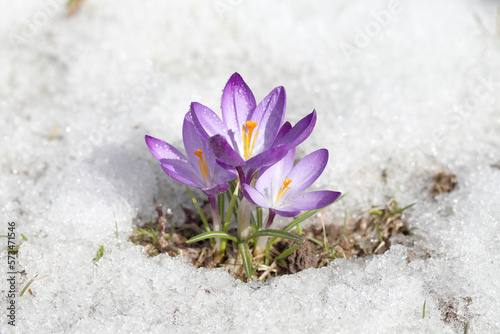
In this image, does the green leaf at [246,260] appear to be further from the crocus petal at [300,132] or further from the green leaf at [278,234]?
the crocus petal at [300,132]

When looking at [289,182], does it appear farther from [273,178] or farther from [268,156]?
[268,156]

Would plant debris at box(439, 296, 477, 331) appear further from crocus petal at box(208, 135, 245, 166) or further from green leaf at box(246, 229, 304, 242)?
crocus petal at box(208, 135, 245, 166)

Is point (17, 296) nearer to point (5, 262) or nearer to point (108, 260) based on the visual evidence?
point (5, 262)

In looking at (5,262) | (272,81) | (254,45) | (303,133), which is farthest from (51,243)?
(254,45)

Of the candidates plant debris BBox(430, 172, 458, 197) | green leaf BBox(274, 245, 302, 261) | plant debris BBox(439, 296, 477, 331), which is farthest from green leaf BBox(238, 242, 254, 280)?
plant debris BBox(430, 172, 458, 197)

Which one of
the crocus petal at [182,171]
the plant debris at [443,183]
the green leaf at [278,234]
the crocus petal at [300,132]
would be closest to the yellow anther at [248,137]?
the crocus petal at [300,132]
